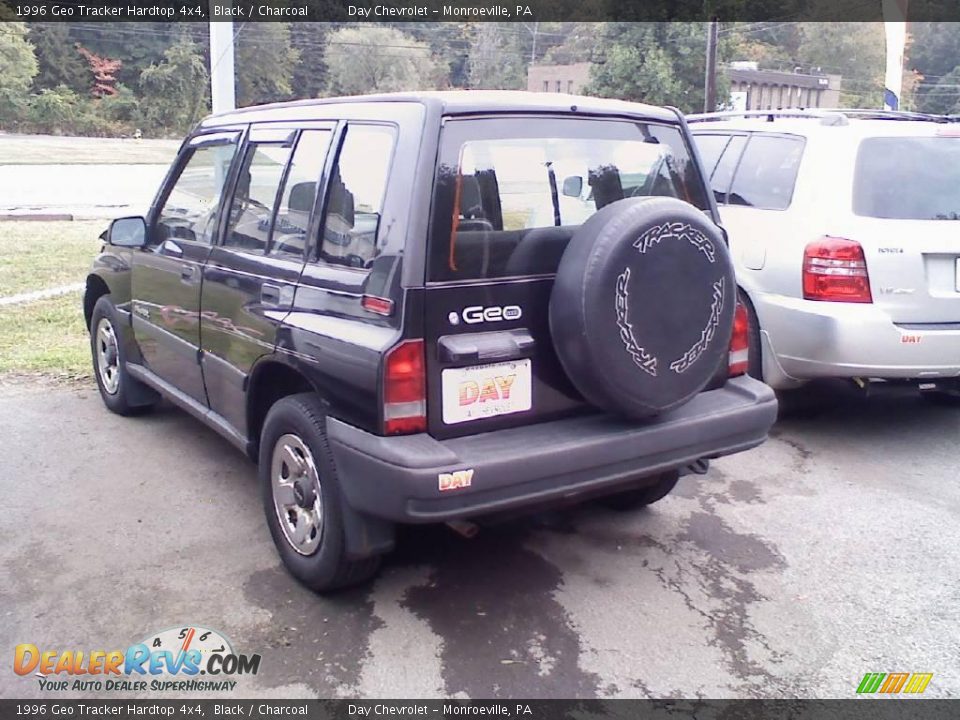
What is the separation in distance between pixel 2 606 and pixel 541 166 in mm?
2666

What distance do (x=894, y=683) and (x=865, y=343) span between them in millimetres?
2397

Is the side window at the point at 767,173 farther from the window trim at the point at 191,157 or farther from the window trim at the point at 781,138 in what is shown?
the window trim at the point at 191,157

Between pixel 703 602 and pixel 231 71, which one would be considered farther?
pixel 231 71

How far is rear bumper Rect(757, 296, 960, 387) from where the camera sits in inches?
195

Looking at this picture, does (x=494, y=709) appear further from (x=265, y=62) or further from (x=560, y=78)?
(x=265, y=62)

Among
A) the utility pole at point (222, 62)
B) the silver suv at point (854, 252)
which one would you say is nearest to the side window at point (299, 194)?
the silver suv at point (854, 252)

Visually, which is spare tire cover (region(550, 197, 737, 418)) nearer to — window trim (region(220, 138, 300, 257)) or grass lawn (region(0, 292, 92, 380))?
window trim (region(220, 138, 300, 257))

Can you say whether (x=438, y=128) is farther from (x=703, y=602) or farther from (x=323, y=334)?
(x=703, y=602)

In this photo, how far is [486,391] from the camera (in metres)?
3.15

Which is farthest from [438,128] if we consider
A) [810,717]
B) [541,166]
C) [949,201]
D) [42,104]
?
[42,104]

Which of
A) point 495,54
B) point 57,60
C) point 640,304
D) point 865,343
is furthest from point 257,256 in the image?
point 57,60

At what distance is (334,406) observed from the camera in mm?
3209

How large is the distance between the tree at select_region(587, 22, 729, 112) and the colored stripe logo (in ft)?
Answer: 126

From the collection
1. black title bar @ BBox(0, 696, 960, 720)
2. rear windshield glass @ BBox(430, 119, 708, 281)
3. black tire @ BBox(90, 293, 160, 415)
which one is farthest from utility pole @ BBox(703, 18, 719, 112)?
black title bar @ BBox(0, 696, 960, 720)
